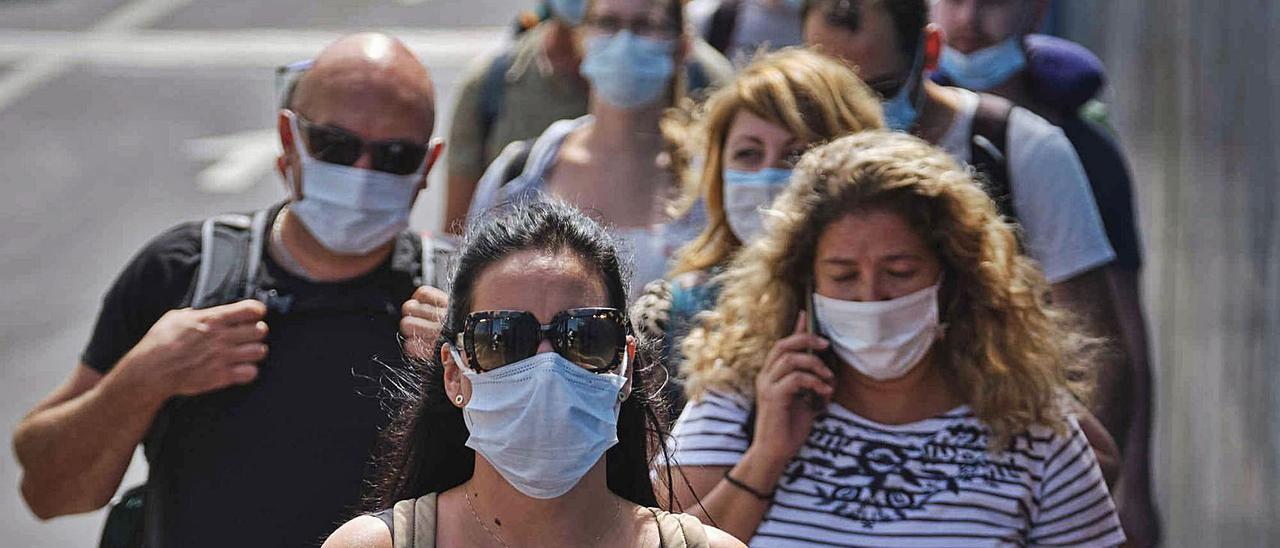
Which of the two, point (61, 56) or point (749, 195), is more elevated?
point (749, 195)

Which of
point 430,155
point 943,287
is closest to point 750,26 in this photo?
point 430,155

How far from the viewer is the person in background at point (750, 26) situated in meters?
6.10

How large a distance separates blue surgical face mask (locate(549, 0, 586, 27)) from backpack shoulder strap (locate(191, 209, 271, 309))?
1966 millimetres

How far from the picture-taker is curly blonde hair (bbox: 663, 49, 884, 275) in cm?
427

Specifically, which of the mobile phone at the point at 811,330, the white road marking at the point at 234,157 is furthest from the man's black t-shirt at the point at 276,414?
the white road marking at the point at 234,157

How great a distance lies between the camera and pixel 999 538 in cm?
353

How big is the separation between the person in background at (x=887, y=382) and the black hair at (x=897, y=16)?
813 millimetres

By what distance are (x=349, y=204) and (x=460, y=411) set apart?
1.01m

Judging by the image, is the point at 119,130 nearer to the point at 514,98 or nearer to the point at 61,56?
the point at 61,56

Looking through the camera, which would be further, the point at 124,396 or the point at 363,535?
the point at 124,396

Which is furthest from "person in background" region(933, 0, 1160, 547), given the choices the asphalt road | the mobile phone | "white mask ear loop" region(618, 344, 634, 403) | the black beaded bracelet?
the asphalt road

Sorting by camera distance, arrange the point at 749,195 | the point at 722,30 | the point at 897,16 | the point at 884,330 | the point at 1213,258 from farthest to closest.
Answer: the point at 722,30
the point at 1213,258
the point at 897,16
the point at 749,195
the point at 884,330

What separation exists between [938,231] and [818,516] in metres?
0.57

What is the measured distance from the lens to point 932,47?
483 cm
